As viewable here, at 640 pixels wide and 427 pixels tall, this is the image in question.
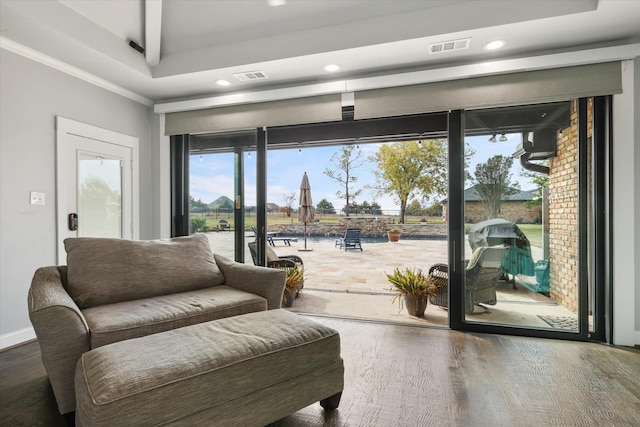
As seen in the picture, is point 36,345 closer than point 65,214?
Yes

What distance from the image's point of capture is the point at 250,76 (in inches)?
132

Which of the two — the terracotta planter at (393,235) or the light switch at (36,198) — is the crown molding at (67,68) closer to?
A: the light switch at (36,198)

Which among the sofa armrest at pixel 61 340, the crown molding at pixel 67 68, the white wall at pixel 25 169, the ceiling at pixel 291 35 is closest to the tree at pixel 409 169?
the ceiling at pixel 291 35

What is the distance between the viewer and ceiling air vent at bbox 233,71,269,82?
10.7ft

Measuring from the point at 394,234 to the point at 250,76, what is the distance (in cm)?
490

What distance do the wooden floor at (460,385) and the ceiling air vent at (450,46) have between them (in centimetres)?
242

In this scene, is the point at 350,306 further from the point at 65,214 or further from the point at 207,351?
the point at 65,214

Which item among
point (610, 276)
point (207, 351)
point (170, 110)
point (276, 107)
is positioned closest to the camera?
point (207, 351)

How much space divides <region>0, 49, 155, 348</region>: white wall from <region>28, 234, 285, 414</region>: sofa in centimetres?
88

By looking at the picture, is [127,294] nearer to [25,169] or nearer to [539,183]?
[25,169]

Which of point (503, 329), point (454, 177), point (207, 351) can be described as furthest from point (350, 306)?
point (207, 351)

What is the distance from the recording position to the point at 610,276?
272cm

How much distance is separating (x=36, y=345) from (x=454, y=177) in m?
3.86

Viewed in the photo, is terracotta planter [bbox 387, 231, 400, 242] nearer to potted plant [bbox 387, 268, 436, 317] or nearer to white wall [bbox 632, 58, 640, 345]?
potted plant [bbox 387, 268, 436, 317]
